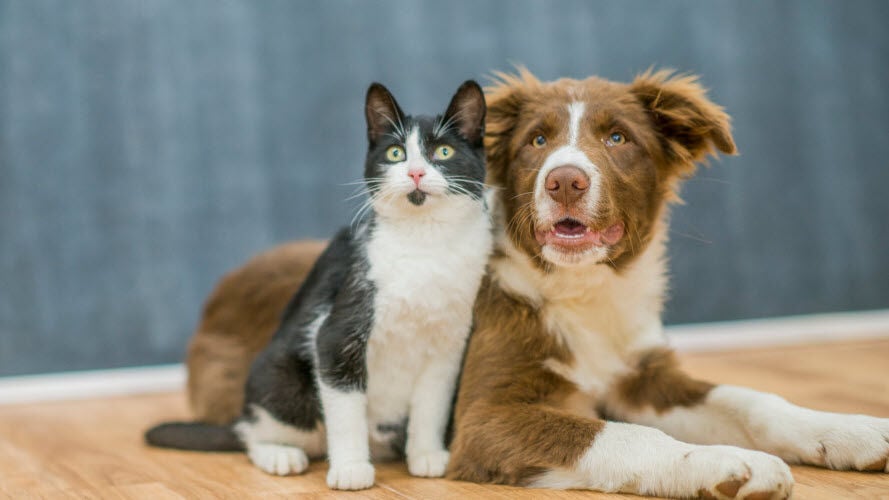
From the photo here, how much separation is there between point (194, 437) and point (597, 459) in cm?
102

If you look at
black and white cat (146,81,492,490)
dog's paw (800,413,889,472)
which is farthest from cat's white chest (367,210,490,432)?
dog's paw (800,413,889,472)

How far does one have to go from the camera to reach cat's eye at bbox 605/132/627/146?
6.17 feet

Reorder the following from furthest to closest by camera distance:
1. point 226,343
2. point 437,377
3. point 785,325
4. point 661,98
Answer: point 785,325 < point 226,343 < point 661,98 < point 437,377

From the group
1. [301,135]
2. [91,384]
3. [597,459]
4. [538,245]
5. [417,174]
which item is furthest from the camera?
[301,135]

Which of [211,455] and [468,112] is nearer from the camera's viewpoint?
[468,112]

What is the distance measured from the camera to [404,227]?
6.00 ft

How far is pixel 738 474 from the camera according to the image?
149 centimetres

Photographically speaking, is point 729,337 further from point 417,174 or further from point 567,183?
point 417,174

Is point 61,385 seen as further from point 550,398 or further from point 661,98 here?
point 661,98

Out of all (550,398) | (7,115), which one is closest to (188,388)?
(550,398)

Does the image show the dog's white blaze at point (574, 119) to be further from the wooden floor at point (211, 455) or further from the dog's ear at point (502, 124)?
the wooden floor at point (211, 455)

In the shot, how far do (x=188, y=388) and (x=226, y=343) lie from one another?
0.18 metres

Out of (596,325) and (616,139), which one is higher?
(616,139)

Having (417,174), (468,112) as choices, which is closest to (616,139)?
(468,112)
